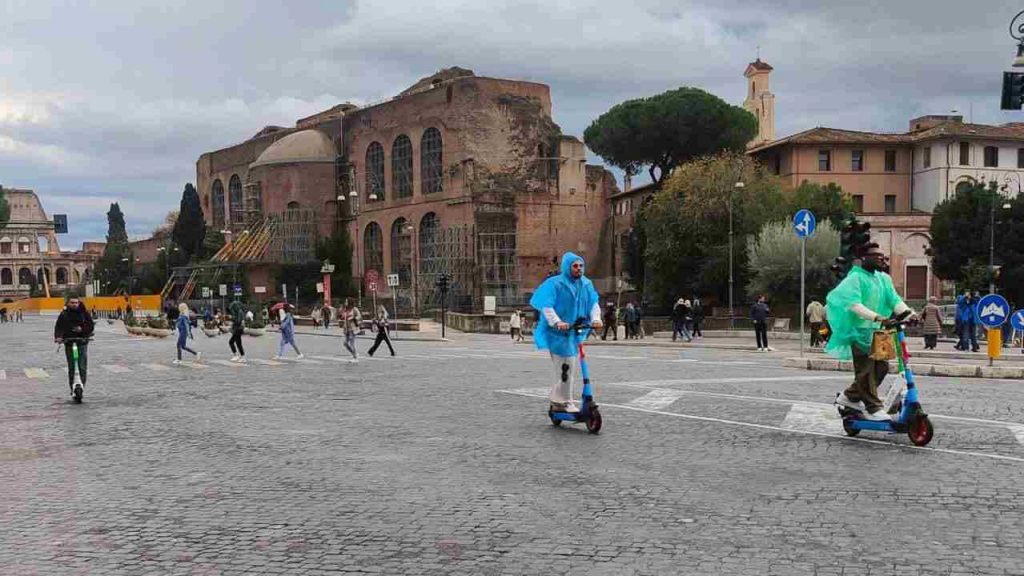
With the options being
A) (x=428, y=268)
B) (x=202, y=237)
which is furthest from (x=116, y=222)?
(x=428, y=268)

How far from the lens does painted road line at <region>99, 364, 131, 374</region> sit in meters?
20.0

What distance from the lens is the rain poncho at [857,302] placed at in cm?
833

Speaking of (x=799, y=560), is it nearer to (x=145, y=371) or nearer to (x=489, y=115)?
(x=145, y=371)

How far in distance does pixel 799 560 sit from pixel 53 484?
226 inches

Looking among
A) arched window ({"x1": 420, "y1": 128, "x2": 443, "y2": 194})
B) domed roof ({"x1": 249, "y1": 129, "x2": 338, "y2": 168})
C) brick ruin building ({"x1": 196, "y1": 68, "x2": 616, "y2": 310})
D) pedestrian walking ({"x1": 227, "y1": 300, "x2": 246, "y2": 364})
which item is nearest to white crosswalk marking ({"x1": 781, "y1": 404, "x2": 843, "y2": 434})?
pedestrian walking ({"x1": 227, "y1": 300, "x2": 246, "y2": 364})

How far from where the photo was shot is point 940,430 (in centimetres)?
879

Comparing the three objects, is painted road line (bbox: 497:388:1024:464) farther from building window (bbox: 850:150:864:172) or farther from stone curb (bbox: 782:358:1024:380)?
building window (bbox: 850:150:864:172)

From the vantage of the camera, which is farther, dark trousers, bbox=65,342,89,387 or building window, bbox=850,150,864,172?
building window, bbox=850,150,864,172

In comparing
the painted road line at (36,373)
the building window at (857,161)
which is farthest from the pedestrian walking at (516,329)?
the building window at (857,161)

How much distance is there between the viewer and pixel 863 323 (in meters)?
8.33

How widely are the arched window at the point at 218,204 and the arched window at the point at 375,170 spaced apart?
29577 millimetres

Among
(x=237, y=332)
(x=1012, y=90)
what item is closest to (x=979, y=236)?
(x=1012, y=90)

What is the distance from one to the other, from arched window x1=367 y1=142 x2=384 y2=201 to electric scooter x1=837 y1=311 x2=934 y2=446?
66.5m

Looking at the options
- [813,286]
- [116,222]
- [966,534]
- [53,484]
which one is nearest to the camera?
[966,534]
